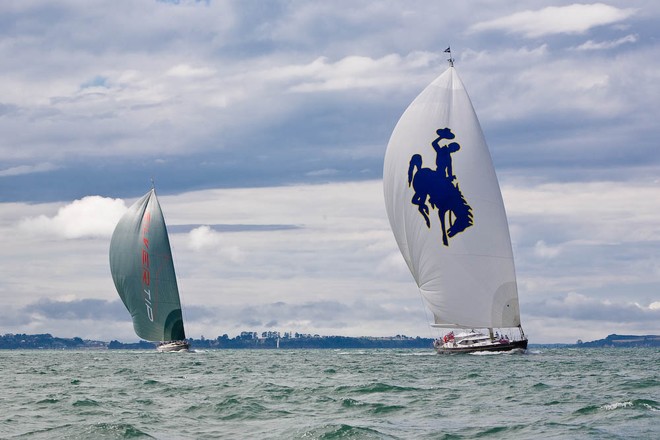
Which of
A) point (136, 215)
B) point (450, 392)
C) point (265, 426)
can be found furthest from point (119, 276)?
point (265, 426)

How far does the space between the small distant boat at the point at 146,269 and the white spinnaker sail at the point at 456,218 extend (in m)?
37.9

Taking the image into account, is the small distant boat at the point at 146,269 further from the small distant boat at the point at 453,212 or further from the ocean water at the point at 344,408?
the ocean water at the point at 344,408

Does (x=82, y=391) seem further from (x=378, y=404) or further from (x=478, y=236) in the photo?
(x=478, y=236)

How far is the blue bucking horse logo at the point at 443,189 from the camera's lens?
65750 mm

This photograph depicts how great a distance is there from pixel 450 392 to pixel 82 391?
15009mm

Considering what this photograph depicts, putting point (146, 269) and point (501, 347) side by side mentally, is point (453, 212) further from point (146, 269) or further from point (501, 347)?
point (146, 269)

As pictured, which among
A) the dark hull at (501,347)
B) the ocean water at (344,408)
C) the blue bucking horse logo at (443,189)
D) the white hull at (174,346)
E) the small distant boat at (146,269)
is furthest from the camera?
the white hull at (174,346)

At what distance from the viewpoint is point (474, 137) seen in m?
66.6

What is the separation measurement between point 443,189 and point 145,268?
1654 inches

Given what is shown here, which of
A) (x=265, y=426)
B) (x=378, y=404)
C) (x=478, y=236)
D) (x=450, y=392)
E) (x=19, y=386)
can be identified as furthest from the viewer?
(x=478, y=236)

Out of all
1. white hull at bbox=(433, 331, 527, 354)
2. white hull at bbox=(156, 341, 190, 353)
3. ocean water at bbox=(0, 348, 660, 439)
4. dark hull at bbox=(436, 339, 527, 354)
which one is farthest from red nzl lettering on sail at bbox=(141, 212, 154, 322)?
ocean water at bbox=(0, 348, 660, 439)

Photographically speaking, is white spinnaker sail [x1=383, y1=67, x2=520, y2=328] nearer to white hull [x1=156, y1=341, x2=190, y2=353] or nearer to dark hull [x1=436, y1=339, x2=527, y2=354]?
dark hull [x1=436, y1=339, x2=527, y2=354]

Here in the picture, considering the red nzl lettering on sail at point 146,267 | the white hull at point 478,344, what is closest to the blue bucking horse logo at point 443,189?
the white hull at point 478,344

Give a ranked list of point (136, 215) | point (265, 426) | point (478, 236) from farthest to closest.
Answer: point (136, 215), point (478, 236), point (265, 426)
